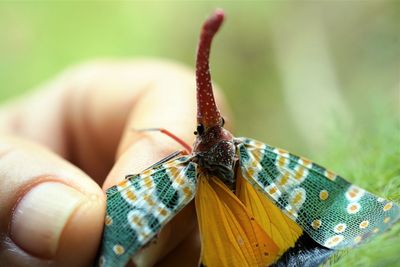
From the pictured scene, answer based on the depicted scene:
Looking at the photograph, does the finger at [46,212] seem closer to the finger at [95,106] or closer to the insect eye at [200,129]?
the insect eye at [200,129]

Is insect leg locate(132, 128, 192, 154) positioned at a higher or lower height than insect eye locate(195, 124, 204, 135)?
lower

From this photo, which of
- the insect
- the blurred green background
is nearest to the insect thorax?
the insect

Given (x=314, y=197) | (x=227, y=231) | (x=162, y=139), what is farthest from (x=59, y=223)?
(x=314, y=197)

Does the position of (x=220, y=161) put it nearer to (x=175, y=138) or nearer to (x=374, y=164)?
(x=175, y=138)

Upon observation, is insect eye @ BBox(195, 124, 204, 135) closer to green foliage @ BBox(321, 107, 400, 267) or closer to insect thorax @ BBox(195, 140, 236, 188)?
insect thorax @ BBox(195, 140, 236, 188)

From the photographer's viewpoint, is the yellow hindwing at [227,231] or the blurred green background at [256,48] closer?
the yellow hindwing at [227,231]

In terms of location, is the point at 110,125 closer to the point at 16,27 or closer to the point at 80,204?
the point at 80,204

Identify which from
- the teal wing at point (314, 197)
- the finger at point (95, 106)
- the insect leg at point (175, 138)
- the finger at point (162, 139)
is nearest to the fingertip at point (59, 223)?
the finger at point (162, 139)
